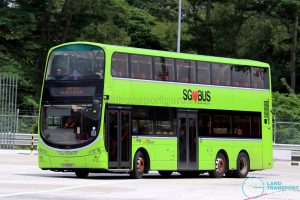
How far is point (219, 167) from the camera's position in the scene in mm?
31375

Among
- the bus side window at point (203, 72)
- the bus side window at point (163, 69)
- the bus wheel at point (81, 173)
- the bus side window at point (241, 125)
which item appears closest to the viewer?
the bus wheel at point (81, 173)

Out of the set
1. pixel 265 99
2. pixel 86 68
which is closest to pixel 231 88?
pixel 265 99

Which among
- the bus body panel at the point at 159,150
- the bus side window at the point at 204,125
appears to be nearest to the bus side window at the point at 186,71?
the bus side window at the point at 204,125

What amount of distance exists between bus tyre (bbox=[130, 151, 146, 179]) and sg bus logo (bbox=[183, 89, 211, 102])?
118 inches

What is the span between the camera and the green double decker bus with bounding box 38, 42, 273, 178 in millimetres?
26438

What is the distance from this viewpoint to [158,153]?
28.5 meters

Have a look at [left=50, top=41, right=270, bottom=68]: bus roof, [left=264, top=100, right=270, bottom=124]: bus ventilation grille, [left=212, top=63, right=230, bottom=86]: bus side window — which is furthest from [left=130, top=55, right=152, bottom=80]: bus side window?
[left=264, top=100, right=270, bottom=124]: bus ventilation grille

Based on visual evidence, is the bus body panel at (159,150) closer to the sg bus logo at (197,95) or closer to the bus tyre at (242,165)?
the sg bus logo at (197,95)

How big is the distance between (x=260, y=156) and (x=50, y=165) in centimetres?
978

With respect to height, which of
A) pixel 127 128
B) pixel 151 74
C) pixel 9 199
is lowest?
pixel 9 199

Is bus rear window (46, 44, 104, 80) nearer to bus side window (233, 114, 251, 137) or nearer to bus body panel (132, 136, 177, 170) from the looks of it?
bus body panel (132, 136, 177, 170)

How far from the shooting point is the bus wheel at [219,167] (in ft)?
102

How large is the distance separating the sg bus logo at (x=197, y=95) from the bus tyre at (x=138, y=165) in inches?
118

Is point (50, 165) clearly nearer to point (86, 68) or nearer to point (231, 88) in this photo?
point (86, 68)
